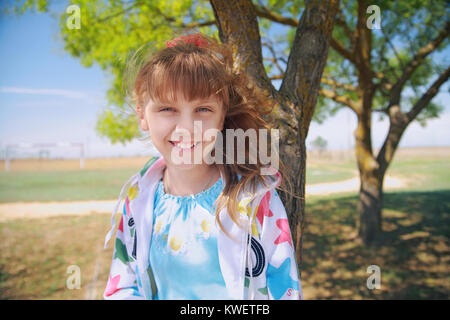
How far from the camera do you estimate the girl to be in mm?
1244

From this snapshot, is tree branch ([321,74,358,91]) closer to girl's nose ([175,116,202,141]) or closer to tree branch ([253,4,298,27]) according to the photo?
tree branch ([253,4,298,27])

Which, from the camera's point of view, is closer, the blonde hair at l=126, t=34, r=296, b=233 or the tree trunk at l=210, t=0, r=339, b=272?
the blonde hair at l=126, t=34, r=296, b=233

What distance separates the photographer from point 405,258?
5.09 meters

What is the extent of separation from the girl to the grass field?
6.17ft

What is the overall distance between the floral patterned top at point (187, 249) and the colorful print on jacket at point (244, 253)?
0.13ft

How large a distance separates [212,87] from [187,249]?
2.23ft

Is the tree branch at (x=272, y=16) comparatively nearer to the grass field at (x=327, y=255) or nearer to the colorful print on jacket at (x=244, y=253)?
the grass field at (x=327, y=255)

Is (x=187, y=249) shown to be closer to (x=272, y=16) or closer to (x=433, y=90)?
(x=272, y=16)

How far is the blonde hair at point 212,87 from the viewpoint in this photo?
4.15 feet

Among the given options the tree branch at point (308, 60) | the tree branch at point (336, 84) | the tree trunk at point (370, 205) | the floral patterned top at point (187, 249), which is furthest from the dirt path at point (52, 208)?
the floral patterned top at point (187, 249)

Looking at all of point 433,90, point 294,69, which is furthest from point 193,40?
point 433,90

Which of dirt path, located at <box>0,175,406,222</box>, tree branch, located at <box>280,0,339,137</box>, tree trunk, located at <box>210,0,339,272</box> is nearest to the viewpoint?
tree trunk, located at <box>210,0,339,272</box>
